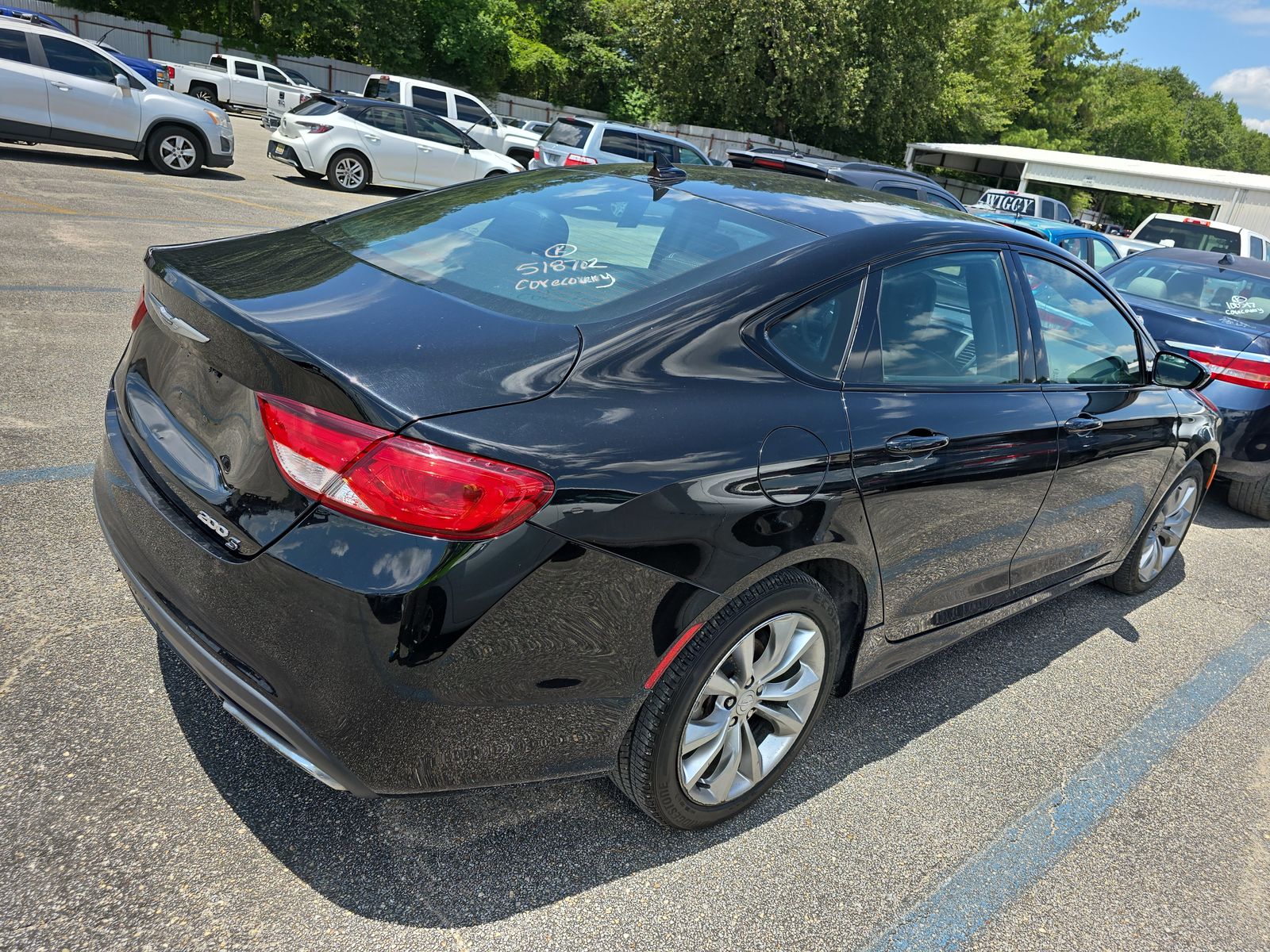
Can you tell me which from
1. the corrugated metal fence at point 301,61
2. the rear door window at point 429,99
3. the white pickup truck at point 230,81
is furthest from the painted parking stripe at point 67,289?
the corrugated metal fence at point 301,61

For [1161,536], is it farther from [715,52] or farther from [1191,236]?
[715,52]

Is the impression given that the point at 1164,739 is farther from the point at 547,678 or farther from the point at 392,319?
the point at 392,319

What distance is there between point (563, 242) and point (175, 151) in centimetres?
1249

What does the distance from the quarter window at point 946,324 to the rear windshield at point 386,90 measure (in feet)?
56.7

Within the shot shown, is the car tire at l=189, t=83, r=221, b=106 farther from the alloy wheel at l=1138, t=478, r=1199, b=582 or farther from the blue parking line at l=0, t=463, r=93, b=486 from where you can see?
the alloy wheel at l=1138, t=478, r=1199, b=582

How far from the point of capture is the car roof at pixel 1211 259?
23.4 ft

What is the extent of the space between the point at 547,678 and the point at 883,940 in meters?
1.14

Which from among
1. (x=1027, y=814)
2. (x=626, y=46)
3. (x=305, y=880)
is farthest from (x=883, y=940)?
(x=626, y=46)

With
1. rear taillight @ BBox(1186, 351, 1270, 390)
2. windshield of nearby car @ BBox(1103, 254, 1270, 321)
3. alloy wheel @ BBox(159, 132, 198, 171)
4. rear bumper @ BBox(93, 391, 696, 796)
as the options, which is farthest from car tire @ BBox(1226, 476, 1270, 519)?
alloy wheel @ BBox(159, 132, 198, 171)

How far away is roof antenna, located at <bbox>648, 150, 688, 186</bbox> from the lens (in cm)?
310

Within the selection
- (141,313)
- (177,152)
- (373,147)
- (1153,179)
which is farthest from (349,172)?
(1153,179)

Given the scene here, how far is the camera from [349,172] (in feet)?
48.0

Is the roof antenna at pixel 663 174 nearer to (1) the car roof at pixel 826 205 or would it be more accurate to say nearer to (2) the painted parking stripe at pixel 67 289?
(1) the car roof at pixel 826 205

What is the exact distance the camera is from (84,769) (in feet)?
7.61
